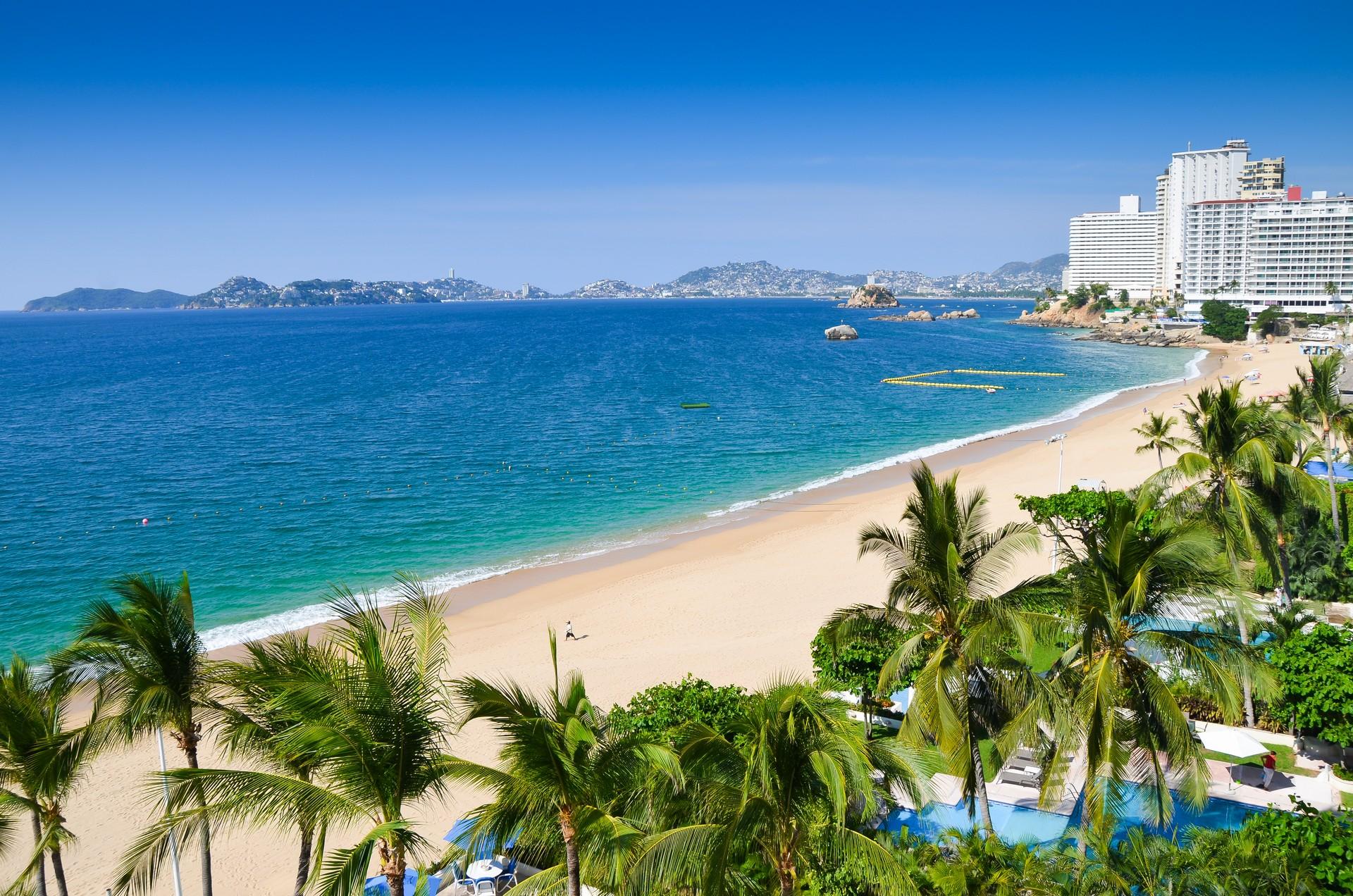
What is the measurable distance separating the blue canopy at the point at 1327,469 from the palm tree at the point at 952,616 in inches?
837

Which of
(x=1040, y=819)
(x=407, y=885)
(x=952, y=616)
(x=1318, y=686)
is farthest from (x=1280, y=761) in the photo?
(x=407, y=885)

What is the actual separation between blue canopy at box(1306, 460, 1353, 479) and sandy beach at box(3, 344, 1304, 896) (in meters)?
8.31

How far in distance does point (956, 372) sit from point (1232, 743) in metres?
81.9

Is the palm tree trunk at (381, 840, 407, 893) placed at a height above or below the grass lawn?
above

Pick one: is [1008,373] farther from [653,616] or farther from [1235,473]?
[1235,473]

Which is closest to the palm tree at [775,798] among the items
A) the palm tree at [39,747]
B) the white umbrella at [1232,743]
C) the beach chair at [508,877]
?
the beach chair at [508,877]

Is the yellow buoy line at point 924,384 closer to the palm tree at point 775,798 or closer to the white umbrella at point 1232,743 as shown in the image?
the white umbrella at point 1232,743

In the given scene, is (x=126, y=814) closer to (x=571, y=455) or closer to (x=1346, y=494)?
(x=1346, y=494)

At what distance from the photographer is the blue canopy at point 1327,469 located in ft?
89.7

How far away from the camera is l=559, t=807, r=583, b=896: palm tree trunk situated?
7680 mm

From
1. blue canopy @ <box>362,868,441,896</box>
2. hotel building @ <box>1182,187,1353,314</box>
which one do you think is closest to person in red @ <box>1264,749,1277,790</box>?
blue canopy @ <box>362,868,441,896</box>

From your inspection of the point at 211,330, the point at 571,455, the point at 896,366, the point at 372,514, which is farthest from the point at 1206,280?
the point at 211,330

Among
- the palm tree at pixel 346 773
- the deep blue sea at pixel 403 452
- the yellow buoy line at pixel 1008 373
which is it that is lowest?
the yellow buoy line at pixel 1008 373

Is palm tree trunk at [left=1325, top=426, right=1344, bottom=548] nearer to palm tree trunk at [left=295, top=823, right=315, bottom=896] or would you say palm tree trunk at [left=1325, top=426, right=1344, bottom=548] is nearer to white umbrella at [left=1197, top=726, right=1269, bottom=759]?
white umbrella at [left=1197, top=726, right=1269, bottom=759]
